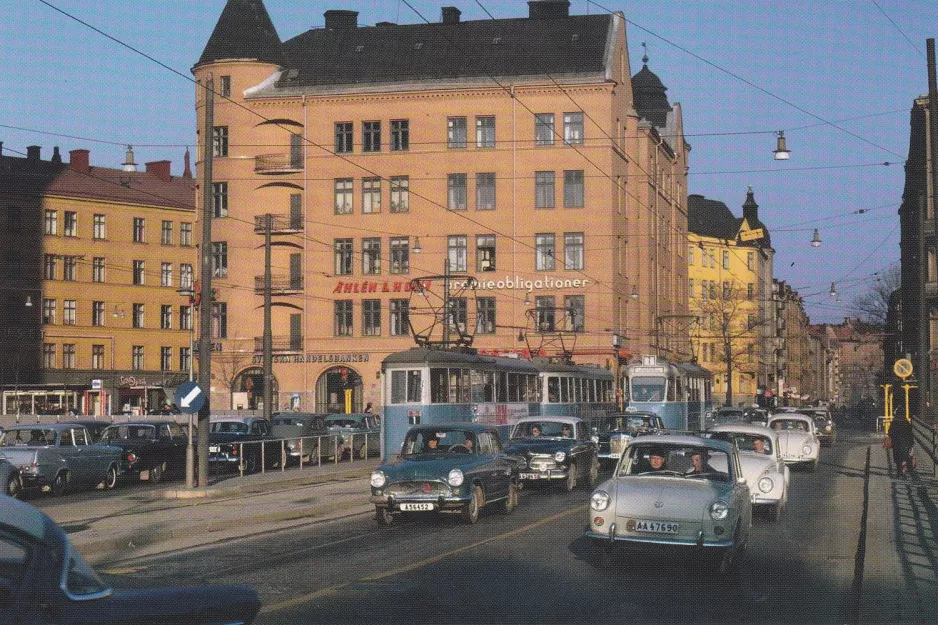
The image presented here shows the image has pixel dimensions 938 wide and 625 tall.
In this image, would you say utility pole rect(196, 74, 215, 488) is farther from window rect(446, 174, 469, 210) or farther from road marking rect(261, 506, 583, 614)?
window rect(446, 174, 469, 210)

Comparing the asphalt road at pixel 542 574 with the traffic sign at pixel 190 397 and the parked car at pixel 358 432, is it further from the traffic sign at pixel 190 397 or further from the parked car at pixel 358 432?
the parked car at pixel 358 432

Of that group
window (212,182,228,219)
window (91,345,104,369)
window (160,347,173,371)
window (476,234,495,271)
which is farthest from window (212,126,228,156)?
window (160,347,173,371)

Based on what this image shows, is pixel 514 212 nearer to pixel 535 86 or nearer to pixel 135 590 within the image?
pixel 535 86

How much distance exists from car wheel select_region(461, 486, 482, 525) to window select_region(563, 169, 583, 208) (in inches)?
2121

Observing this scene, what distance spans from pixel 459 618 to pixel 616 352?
60877 mm

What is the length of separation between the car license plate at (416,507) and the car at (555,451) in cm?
768

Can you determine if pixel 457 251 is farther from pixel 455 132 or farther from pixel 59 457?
pixel 59 457

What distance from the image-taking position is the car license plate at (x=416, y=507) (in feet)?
66.9

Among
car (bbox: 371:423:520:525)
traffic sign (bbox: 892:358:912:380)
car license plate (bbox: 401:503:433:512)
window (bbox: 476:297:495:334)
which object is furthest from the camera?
window (bbox: 476:297:495:334)

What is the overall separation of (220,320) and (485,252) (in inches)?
608

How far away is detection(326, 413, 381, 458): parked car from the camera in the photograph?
44.7 meters

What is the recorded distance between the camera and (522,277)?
7438cm

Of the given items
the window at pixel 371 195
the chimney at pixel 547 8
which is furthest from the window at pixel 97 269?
the chimney at pixel 547 8

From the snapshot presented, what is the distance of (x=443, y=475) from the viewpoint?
2066 centimetres
